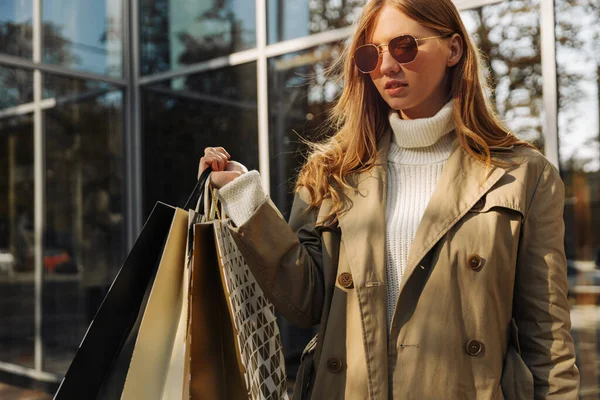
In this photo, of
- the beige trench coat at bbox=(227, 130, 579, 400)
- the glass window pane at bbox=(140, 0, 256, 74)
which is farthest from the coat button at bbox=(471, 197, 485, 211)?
the glass window pane at bbox=(140, 0, 256, 74)

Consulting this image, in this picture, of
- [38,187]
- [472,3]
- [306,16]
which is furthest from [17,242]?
[472,3]

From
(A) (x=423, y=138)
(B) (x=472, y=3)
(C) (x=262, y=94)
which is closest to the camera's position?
(A) (x=423, y=138)

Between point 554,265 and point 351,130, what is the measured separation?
0.65 m

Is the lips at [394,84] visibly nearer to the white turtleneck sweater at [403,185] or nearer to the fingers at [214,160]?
the white turtleneck sweater at [403,185]

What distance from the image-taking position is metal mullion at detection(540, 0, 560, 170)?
13.1 ft

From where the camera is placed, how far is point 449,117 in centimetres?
182

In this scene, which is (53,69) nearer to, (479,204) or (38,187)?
(38,187)

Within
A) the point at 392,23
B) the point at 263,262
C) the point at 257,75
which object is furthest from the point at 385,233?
the point at 257,75

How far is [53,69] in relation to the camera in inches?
233

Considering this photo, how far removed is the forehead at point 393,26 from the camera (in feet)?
5.78

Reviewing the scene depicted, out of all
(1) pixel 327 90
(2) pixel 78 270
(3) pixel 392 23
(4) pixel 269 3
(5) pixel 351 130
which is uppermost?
(4) pixel 269 3

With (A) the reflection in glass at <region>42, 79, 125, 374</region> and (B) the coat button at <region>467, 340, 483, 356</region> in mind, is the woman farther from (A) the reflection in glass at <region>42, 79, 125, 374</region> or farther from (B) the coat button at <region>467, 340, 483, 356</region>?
(A) the reflection in glass at <region>42, 79, 125, 374</region>

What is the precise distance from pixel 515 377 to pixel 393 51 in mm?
853

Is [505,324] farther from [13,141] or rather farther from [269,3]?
[13,141]
